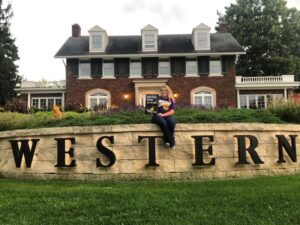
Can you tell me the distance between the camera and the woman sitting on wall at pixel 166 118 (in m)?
10.4

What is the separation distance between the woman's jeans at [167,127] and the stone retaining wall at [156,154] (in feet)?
0.72

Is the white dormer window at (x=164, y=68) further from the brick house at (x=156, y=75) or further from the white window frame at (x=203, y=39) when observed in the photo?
the white window frame at (x=203, y=39)

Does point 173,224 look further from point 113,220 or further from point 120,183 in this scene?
point 120,183

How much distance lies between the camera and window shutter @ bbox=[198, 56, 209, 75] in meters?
31.6

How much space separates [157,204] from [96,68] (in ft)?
83.9

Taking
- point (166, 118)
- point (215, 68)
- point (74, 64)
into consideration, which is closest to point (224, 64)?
point (215, 68)

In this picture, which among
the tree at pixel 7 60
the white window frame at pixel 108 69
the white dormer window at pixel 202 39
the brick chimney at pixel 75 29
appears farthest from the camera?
the tree at pixel 7 60

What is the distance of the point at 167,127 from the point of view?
1038 cm

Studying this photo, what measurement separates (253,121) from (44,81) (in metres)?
24.7

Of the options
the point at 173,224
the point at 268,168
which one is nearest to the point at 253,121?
the point at 268,168

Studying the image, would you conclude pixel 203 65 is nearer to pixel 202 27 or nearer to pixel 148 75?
pixel 202 27

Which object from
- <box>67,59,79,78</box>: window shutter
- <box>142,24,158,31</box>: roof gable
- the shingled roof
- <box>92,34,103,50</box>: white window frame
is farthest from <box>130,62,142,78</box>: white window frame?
<box>67,59,79,78</box>: window shutter

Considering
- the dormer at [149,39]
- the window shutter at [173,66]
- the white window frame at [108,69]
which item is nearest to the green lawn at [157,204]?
the window shutter at [173,66]

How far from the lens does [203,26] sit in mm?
32812
